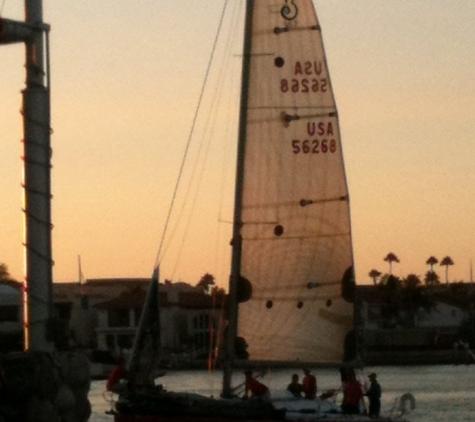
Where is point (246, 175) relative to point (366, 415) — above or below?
above

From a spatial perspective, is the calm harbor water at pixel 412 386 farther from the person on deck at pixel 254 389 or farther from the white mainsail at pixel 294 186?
the white mainsail at pixel 294 186

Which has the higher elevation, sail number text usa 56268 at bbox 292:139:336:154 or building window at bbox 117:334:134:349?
building window at bbox 117:334:134:349

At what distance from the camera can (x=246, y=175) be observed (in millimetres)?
36094

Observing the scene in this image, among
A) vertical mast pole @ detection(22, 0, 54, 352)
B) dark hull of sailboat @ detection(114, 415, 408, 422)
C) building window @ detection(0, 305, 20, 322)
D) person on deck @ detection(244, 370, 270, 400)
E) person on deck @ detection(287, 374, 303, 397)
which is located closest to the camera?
vertical mast pole @ detection(22, 0, 54, 352)

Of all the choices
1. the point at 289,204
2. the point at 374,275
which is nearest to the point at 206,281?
the point at 374,275

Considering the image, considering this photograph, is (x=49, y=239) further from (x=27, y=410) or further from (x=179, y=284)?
(x=179, y=284)

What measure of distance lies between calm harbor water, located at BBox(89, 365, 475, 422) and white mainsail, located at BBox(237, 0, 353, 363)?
1.22 meters

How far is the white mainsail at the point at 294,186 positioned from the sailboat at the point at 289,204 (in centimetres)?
2

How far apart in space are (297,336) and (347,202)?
2675 mm

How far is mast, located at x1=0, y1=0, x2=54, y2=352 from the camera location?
24.7m

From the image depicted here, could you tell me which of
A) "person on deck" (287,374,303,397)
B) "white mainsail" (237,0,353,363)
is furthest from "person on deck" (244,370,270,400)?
"white mainsail" (237,0,353,363)

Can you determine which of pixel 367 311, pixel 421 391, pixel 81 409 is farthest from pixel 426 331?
pixel 81 409

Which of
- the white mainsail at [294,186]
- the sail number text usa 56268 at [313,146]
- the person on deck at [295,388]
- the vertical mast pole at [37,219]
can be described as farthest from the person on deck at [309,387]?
the vertical mast pole at [37,219]

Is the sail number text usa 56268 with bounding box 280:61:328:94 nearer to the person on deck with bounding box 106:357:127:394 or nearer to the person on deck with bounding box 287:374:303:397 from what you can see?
the person on deck with bounding box 287:374:303:397
